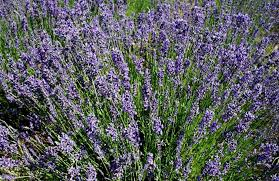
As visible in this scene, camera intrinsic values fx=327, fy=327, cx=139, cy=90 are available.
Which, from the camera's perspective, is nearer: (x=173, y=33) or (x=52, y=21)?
(x=173, y=33)

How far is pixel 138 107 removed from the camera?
271 centimetres

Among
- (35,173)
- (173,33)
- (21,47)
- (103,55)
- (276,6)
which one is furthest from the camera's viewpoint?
(276,6)

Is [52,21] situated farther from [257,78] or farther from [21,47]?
[257,78]

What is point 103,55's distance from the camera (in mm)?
2992

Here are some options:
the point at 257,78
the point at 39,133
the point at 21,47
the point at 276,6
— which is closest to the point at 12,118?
the point at 39,133

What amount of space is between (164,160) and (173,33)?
4.27 ft

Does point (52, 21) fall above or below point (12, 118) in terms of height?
above

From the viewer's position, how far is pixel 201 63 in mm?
2842

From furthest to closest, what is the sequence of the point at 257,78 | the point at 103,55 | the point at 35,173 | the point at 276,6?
the point at 276,6 < the point at 103,55 < the point at 257,78 < the point at 35,173

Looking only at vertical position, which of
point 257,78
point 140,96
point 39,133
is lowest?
point 39,133

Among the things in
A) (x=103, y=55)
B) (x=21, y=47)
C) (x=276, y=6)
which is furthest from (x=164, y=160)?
(x=276, y=6)

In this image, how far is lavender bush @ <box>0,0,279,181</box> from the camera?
218 centimetres

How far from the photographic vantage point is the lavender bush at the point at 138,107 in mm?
2176

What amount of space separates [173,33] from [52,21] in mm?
1536
